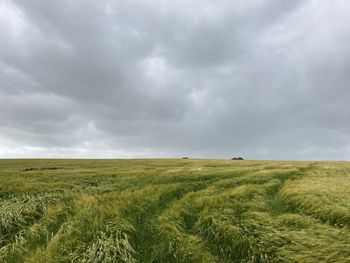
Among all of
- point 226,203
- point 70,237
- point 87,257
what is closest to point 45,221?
point 70,237

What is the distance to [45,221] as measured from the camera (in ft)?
40.2

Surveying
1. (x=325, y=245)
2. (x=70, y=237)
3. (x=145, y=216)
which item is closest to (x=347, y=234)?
(x=325, y=245)

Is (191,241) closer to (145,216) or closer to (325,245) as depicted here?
(145,216)

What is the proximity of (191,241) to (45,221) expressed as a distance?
637 centimetres

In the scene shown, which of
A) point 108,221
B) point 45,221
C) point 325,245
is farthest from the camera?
point 45,221

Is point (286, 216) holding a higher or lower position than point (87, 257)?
higher

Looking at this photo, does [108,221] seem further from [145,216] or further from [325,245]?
[325,245]

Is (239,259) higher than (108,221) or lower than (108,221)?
lower

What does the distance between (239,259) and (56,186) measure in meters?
14.1

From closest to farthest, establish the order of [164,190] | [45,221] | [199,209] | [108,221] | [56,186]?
[108,221] < [45,221] < [199,209] < [164,190] < [56,186]

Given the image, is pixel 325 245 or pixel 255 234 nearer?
pixel 325 245

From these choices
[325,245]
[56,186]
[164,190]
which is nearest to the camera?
[325,245]

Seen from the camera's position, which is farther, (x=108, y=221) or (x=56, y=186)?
(x=56, y=186)

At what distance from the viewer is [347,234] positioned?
966 centimetres
